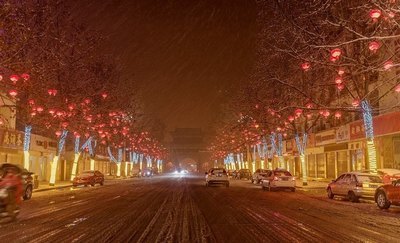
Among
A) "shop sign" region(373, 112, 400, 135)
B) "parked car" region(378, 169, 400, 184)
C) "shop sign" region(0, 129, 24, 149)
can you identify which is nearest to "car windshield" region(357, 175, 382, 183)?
"parked car" region(378, 169, 400, 184)

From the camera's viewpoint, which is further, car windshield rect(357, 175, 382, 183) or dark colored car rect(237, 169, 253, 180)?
dark colored car rect(237, 169, 253, 180)

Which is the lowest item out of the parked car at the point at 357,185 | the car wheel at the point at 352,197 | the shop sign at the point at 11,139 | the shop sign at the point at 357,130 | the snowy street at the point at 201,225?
the snowy street at the point at 201,225

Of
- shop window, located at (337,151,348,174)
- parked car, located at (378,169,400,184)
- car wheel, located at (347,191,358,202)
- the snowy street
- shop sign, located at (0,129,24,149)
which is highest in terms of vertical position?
shop sign, located at (0,129,24,149)

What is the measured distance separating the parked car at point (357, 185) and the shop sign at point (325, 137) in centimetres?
2160

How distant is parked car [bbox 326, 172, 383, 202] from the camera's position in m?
23.8

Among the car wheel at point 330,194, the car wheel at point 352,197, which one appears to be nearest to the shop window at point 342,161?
the car wheel at point 330,194

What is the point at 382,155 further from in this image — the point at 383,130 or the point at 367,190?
the point at 367,190

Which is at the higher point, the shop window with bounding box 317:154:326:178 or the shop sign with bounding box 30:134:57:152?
the shop sign with bounding box 30:134:57:152

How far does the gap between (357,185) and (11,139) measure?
28.7 metres

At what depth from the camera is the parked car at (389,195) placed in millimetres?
19359

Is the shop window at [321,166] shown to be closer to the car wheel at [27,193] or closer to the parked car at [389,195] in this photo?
the parked car at [389,195]

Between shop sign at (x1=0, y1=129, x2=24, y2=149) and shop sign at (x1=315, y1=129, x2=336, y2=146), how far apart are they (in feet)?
96.6

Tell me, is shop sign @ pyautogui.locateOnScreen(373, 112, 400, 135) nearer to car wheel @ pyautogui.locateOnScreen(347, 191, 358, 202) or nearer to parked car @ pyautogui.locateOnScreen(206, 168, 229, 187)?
car wheel @ pyautogui.locateOnScreen(347, 191, 358, 202)

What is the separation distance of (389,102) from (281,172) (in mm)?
9249
